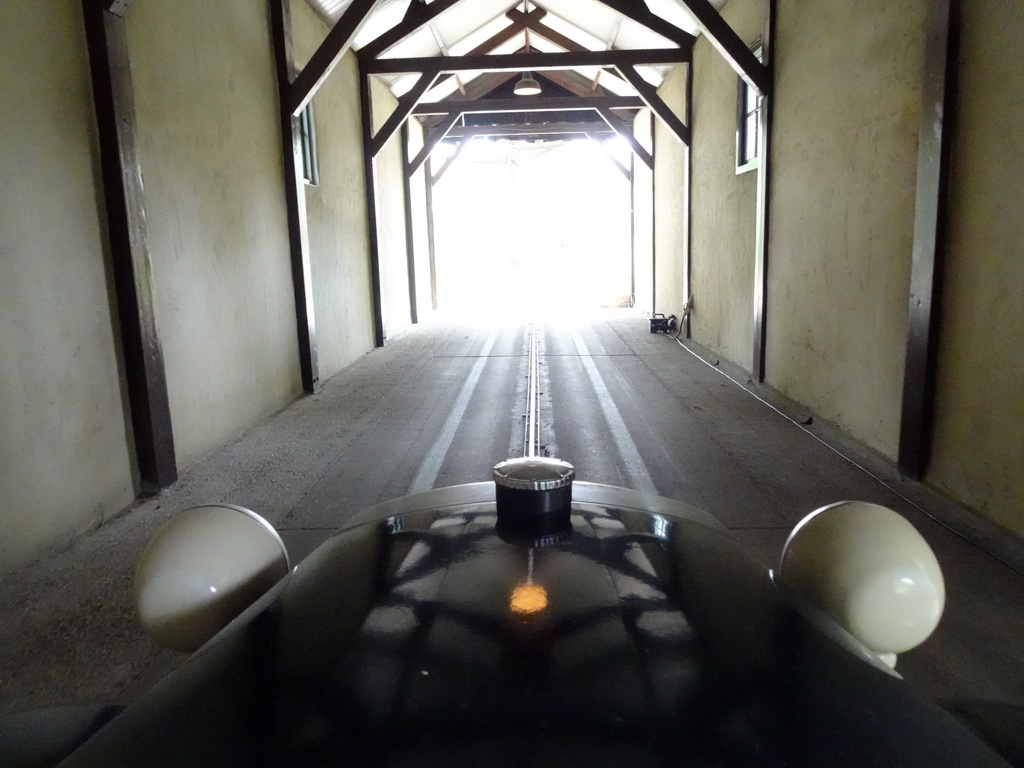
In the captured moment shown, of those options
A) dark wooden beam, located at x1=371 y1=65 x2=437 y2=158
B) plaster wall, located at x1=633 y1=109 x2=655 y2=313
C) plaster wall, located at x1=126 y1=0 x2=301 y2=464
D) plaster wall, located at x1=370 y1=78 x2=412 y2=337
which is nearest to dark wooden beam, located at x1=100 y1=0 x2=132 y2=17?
plaster wall, located at x1=126 y1=0 x2=301 y2=464

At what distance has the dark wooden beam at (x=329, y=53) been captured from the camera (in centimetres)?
568

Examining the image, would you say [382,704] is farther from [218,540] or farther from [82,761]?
[218,540]

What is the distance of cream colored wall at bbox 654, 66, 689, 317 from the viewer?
9.07m

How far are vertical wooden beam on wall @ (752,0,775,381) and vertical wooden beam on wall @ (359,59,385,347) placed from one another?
4.75 metres

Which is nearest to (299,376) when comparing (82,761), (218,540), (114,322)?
(114,322)

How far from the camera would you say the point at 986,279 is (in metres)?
2.79

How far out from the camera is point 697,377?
→ 621cm

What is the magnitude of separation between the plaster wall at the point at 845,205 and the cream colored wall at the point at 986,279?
45cm

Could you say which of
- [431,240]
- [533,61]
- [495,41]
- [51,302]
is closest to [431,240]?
[431,240]

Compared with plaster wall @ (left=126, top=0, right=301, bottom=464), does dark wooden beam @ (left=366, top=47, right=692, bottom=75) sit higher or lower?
higher

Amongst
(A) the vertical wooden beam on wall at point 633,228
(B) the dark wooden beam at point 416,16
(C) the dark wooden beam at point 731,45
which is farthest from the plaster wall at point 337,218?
(A) the vertical wooden beam on wall at point 633,228

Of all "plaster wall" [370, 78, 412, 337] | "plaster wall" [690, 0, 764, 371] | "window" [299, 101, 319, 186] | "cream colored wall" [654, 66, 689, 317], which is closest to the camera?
"plaster wall" [690, 0, 764, 371]

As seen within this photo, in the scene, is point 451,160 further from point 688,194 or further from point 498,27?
point 688,194

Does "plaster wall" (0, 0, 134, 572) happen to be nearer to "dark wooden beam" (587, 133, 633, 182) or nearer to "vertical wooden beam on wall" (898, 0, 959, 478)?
"vertical wooden beam on wall" (898, 0, 959, 478)
